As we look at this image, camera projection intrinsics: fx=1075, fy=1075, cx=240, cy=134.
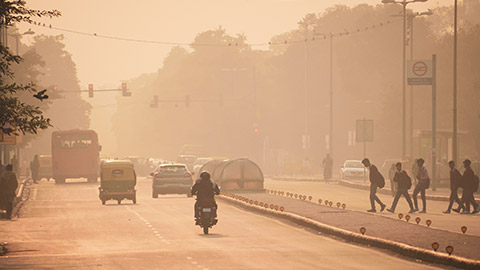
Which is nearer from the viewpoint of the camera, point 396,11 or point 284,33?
point 396,11

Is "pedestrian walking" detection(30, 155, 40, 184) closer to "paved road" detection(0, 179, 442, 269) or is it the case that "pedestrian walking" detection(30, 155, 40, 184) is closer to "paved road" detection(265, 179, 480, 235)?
"paved road" detection(265, 179, 480, 235)

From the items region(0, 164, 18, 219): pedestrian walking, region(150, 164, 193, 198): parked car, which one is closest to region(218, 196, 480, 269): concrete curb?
region(0, 164, 18, 219): pedestrian walking

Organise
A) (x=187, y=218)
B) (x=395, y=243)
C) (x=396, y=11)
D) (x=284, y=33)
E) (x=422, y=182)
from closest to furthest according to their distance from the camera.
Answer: (x=395, y=243) → (x=187, y=218) → (x=422, y=182) → (x=396, y=11) → (x=284, y=33)

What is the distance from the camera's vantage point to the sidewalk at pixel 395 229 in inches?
798

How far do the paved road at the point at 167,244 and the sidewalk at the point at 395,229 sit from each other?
32.6 inches

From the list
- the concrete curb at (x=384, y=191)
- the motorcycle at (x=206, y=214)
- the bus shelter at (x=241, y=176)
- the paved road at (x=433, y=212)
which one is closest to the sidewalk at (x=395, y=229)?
the paved road at (x=433, y=212)

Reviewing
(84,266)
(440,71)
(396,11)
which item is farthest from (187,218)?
(396,11)

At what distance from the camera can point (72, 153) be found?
69.4m

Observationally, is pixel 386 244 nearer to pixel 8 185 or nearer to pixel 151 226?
pixel 151 226

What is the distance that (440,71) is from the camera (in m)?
83.1

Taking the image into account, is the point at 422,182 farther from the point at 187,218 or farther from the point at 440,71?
the point at 440,71

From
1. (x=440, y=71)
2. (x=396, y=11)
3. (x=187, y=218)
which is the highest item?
(x=396, y=11)

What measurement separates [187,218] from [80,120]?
335 feet

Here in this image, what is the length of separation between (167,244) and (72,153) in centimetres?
4696
